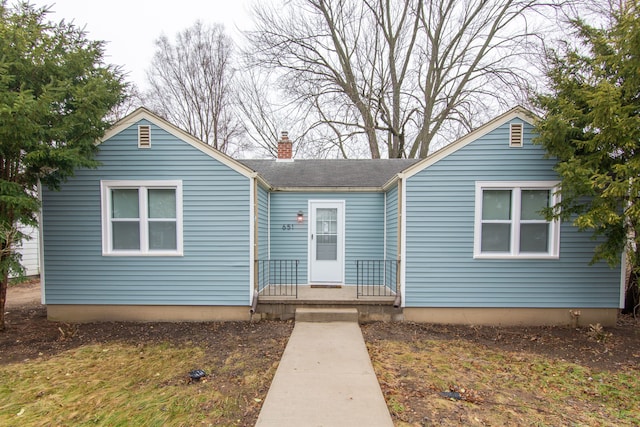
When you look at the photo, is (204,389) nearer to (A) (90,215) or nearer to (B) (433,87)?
(A) (90,215)

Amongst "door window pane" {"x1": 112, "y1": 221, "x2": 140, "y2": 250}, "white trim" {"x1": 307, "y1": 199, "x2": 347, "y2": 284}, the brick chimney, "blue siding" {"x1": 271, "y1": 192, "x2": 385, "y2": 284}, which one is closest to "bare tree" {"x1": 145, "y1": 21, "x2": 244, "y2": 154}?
the brick chimney

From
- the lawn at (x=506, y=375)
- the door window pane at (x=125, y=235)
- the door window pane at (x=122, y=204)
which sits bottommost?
the lawn at (x=506, y=375)

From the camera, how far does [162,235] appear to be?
615cm

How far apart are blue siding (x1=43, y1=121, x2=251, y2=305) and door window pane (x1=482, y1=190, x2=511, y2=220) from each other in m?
4.81

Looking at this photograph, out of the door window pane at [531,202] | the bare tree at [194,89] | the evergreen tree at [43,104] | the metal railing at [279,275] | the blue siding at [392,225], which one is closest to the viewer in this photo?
the evergreen tree at [43,104]

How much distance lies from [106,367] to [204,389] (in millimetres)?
1735

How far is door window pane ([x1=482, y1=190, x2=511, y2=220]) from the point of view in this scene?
6.07m

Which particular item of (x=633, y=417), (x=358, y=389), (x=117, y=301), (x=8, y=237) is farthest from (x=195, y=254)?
(x=633, y=417)

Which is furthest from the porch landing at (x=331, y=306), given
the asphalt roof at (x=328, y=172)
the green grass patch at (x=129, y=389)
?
the asphalt roof at (x=328, y=172)

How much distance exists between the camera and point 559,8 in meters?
13.0

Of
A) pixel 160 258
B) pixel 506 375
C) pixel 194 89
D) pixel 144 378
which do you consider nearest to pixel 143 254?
pixel 160 258

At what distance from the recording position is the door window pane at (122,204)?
613 centimetres

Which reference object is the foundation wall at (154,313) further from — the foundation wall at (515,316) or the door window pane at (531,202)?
the door window pane at (531,202)

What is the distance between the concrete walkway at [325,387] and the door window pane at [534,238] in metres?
3.85
